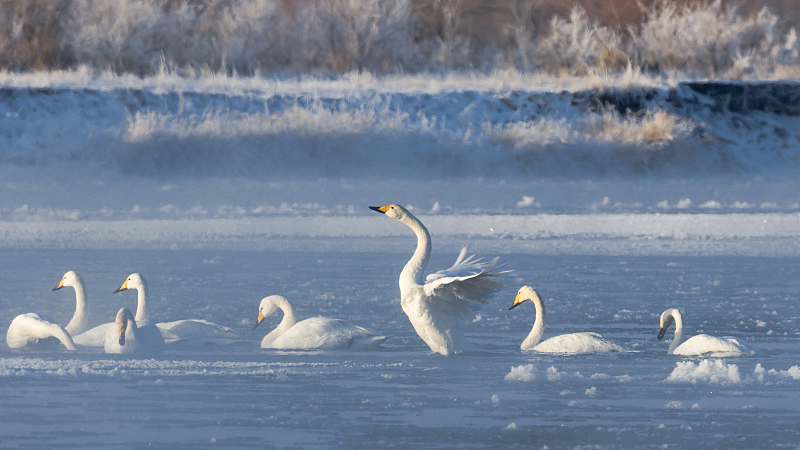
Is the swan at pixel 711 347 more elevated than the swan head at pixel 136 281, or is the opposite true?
the swan head at pixel 136 281

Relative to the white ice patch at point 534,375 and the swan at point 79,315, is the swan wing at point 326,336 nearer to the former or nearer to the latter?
the white ice patch at point 534,375

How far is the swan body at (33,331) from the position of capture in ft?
19.2

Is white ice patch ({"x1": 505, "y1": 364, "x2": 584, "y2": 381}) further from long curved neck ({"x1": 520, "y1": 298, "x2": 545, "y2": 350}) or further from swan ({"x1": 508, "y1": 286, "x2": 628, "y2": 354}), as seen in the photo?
long curved neck ({"x1": 520, "y1": 298, "x2": 545, "y2": 350})

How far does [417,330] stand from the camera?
608 centimetres

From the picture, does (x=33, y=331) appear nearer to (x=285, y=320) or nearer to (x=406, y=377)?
(x=285, y=320)

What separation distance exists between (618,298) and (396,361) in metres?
2.31

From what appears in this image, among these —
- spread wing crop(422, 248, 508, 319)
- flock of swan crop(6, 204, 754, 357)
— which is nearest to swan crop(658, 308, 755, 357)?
flock of swan crop(6, 204, 754, 357)

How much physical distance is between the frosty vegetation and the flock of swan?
12643mm

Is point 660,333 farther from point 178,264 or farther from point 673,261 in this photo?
point 178,264

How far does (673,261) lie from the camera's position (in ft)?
30.7

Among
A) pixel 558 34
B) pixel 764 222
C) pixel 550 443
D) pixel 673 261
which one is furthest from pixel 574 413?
pixel 558 34

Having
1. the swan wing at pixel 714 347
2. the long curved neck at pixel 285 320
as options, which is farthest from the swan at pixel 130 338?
the swan wing at pixel 714 347

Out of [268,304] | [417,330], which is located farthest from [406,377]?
[268,304]

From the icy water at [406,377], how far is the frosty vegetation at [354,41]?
11.2m
